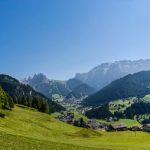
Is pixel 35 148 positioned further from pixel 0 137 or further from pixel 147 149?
pixel 147 149

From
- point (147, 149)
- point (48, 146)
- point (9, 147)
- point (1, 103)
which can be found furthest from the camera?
point (1, 103)

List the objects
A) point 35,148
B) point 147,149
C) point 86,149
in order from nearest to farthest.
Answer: point 35,148 → point 86,149 → point 147,149

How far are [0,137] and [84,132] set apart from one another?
58.3m

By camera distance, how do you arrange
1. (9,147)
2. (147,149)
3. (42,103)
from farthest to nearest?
(42,103) → (147,149) → (9,147)

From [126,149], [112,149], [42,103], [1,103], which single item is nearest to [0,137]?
[112,149]

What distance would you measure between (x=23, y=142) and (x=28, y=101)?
145 meters

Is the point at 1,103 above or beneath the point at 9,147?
above

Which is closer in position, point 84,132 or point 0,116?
point 0,116

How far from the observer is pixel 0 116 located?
9594 centimetres

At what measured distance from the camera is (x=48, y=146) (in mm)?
49625

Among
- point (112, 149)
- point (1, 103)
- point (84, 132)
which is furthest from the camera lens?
point (1, 103)

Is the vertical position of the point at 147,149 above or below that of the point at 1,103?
below

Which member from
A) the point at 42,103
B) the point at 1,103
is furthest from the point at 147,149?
the point at 42,103

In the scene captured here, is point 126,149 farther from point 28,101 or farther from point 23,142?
point 28,101
